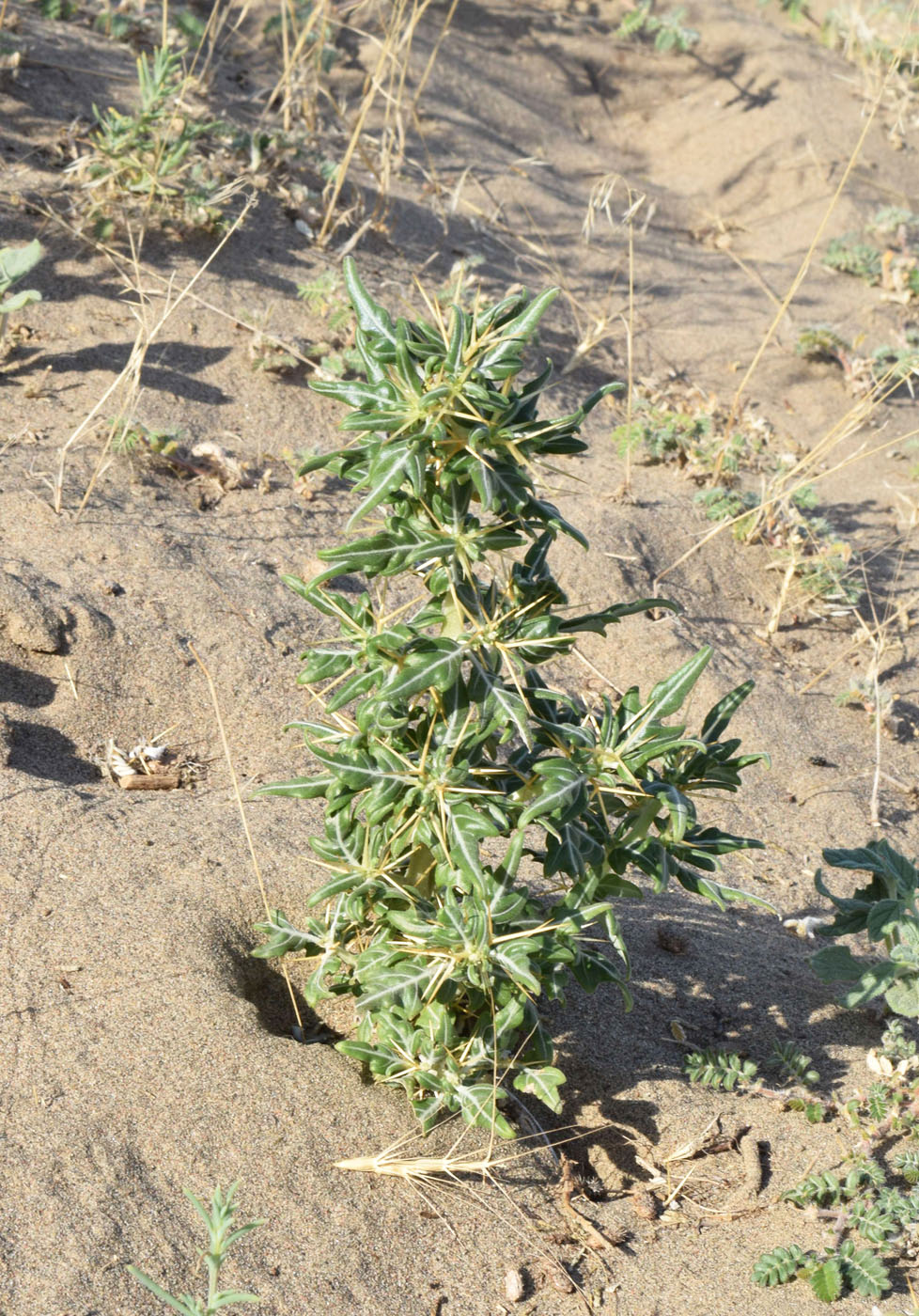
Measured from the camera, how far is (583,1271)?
2018 millimetres

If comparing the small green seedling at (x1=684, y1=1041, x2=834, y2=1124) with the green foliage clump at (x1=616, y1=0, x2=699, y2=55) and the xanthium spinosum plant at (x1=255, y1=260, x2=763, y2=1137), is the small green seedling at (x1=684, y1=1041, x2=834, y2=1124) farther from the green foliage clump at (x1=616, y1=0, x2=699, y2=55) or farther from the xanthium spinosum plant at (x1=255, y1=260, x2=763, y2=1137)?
the green foliage clump at (x1=616, y1=0, x2=699, y2=55)

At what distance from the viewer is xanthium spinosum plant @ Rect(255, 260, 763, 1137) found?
69.0 inches

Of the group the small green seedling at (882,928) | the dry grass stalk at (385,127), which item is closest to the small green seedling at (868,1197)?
the small green seedling at (882,928)

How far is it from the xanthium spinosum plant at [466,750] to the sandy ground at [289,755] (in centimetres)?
29

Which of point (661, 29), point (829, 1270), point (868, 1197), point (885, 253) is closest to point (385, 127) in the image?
point (885, 253)

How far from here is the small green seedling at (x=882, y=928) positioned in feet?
7.71

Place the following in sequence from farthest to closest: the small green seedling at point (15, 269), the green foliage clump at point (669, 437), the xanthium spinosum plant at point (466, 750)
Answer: the green foliage clump at point (669, 437) → the small green seedling at point (15, 269) → the xanthium spinosum plant at point (466, 750)

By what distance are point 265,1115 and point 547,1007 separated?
0.69 meters

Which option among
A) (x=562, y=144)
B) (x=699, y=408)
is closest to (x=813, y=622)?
(x=699, y=408)

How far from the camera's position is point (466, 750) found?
75.0 inches

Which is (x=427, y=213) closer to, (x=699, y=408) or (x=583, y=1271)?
(x=699, y=408)

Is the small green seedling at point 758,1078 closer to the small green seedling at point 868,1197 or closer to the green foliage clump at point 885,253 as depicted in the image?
the small green seedling at point 868,1197

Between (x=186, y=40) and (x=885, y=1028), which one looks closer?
(x=885, y=1028)

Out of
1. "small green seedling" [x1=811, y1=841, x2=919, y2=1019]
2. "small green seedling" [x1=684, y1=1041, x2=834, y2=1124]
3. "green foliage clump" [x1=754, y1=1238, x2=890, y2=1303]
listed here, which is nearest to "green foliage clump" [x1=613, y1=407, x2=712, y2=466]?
"small green seedling" [x1=811, y1=841, x2=919, y2=1019]
